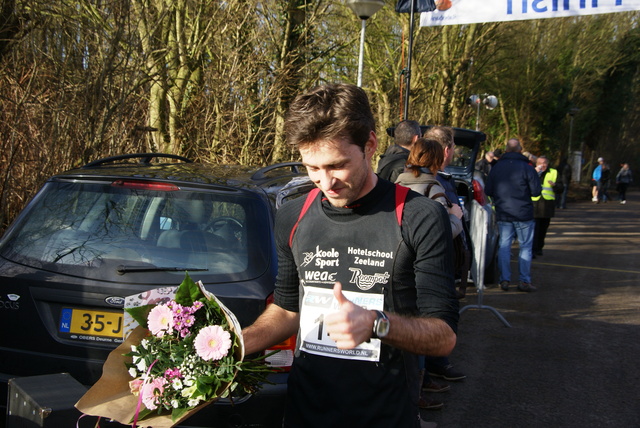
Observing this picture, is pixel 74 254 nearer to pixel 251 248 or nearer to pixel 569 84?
pixel 251 248

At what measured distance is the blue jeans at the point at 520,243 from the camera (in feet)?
33.5

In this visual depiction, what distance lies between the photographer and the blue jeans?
33.5 ft

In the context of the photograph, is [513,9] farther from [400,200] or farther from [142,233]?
[400,200]

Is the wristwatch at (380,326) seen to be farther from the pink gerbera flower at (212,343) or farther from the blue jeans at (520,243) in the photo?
the blue jeans at (520,243)

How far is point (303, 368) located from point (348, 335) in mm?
543

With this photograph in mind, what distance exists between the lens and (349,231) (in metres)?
2.20

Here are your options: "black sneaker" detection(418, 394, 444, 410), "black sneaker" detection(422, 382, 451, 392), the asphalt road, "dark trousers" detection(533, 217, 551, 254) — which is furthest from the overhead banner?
"black sneaker" detection(418, 394, 444, 410)

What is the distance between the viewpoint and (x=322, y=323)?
2.25 meters

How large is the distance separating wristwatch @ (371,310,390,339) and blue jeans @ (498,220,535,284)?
871 centimetres

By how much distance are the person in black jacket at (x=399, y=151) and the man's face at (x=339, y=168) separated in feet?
13.0

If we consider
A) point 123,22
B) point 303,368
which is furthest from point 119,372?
point 123,22

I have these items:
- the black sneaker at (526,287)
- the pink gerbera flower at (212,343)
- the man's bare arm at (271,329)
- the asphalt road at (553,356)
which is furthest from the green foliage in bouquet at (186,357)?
the black sneaker at (526,287)

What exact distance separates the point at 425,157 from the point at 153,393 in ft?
12.3

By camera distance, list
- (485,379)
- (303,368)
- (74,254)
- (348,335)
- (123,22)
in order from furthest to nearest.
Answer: (123,22) → (485,379) → (74,254) → (303,368) → (348,335)
